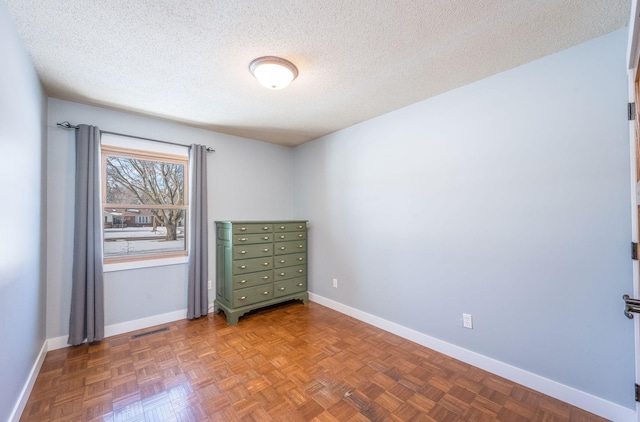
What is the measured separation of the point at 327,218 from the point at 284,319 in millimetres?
1394

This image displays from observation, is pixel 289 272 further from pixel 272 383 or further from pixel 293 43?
pixel 293 43

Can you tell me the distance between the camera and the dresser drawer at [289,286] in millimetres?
3490

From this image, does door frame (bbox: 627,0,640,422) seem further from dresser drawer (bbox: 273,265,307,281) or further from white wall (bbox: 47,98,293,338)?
white wall (bbox: 47,98,293,338)

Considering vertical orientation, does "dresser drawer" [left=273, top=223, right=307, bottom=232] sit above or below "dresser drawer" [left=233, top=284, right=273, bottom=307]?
above

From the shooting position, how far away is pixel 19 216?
1673mm

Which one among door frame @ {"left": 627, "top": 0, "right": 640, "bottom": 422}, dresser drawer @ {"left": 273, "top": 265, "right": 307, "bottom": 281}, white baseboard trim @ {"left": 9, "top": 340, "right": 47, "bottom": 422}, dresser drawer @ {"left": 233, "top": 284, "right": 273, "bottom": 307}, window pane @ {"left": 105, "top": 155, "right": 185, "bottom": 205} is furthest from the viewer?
dresser drawer @ {"left": 273, "top": 265, "right": 307, "bottom": 281}

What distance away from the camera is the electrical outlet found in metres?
2.23

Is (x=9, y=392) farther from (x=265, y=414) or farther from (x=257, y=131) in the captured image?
(x=257, y=131)

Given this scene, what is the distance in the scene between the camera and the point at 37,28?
1.57m

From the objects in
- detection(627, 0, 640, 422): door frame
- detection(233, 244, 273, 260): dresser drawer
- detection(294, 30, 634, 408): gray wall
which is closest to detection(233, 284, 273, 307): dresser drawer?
detection(233, 244, 273, 260): dresser drawer

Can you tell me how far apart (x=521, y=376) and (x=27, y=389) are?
348cm

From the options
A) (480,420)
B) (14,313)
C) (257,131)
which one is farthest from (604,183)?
(14,313)

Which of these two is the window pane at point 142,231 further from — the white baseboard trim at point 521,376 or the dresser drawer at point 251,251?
the white baseboard trim at point 521,376

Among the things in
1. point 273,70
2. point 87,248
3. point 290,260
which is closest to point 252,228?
point 290,260
